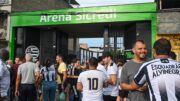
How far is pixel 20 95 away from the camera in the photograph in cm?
1165

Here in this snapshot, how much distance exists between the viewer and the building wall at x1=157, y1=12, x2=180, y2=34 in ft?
66.0

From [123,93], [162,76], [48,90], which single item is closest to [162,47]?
[162,76]

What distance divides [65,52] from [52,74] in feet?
44.6

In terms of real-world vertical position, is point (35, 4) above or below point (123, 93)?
above

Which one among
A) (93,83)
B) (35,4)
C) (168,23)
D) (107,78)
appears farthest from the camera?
(35,4)

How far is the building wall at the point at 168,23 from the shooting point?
66.0 ft

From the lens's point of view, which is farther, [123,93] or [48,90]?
[48,90]

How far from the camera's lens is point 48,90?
1342 centimetres

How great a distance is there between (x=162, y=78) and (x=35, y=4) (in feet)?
91.0

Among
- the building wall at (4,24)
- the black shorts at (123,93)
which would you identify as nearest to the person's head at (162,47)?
the black shorts at (123,93)

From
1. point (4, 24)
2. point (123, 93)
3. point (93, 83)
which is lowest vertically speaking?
point (123, 93)

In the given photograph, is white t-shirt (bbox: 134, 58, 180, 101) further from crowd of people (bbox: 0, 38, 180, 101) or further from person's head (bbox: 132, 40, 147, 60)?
person's head (bbox: 132, 40, 147, 60)

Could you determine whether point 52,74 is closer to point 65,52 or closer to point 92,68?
point 92,68

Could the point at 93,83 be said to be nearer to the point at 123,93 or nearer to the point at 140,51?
the point at 123,93
